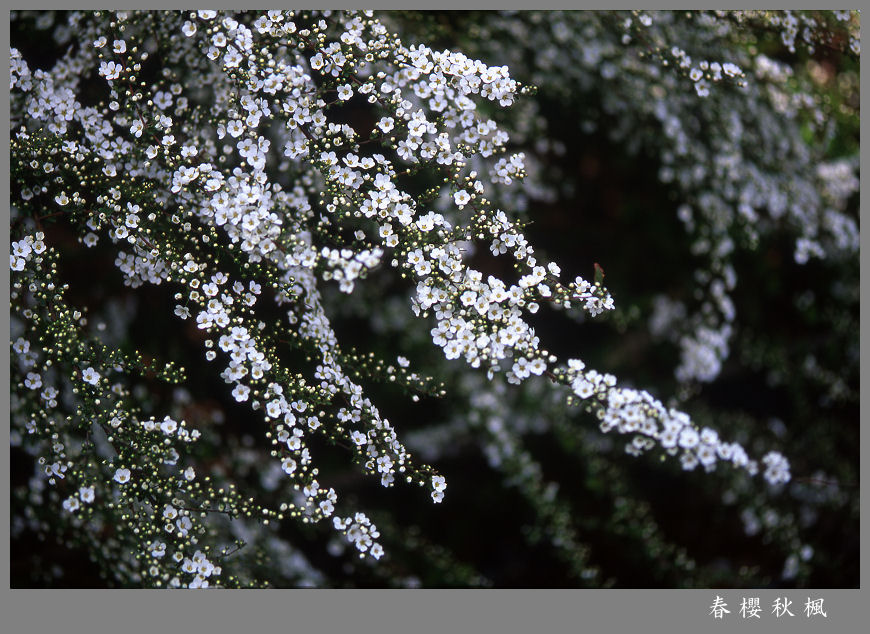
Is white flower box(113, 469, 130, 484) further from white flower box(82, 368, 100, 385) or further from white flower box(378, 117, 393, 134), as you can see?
white flower box(378, 117, 393, 134)

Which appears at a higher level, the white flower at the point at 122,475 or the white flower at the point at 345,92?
the white flower at the point at 345,92

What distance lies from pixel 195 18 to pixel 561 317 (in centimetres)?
296

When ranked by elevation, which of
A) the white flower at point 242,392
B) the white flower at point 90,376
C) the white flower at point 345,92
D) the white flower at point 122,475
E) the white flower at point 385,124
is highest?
the white flower at point 345,92

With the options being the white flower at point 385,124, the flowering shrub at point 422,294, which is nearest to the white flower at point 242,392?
the flowering shrub at point 422,294

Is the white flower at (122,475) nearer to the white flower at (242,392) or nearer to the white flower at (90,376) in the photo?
the white flower at (90,376)

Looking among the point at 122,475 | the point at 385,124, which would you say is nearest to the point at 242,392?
the point at 122,475

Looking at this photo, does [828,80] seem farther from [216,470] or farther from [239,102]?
[216,470]

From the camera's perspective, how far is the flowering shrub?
2.20 metres

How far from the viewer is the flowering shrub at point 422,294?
220 centimetres

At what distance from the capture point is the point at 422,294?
209cm

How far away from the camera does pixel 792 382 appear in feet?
13.8

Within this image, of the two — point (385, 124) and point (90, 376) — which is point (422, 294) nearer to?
point (385, 124)

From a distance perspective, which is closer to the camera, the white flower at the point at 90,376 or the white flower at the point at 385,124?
the white flower at the point at 385,124

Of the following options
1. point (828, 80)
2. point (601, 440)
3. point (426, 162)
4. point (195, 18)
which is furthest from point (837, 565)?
point (195, 18)
